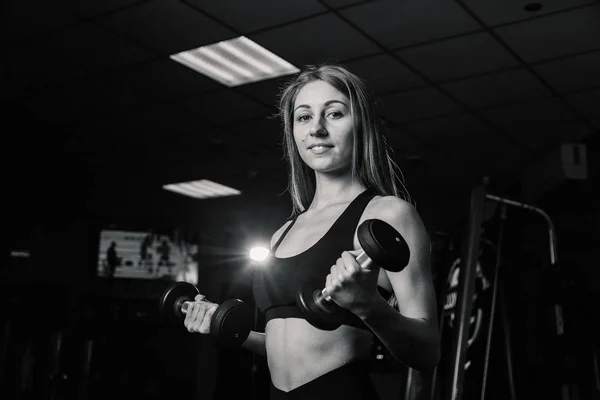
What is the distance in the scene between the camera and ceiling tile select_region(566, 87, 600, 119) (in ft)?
16.6

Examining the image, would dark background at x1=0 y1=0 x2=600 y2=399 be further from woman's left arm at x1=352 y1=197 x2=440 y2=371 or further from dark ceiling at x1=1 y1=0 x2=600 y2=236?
woman's left arm at x1=352 y1=197 x2=440 y2=371

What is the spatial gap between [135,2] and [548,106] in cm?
335

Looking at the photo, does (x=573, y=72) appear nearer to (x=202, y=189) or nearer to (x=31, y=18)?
(x=31, y=18)

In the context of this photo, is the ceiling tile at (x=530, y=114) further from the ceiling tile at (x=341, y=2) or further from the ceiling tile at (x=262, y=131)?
the ceiling tile at (x=341, y=2)

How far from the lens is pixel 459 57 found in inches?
178

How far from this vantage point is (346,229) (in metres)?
1.12

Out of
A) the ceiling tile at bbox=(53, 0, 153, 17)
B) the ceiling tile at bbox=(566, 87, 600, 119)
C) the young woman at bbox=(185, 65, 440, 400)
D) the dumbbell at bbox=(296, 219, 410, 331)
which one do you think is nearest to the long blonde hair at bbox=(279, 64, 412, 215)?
the young woman at bbox=(185, 65, 440, 400)

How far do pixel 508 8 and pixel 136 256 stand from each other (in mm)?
5735

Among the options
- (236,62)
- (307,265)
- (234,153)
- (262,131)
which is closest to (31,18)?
(236,62)

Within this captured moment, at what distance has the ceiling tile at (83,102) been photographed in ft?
17.3

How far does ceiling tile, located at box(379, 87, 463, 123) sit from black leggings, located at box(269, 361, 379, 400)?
4.24 meters

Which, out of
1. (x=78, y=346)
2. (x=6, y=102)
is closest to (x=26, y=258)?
(x=78, y=346)

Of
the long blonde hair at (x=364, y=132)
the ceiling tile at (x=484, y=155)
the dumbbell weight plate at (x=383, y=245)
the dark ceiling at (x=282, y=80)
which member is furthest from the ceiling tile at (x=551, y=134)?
the dumbbell weight plate at (x=383, y=245)

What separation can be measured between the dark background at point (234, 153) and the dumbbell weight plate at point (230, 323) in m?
1.93
